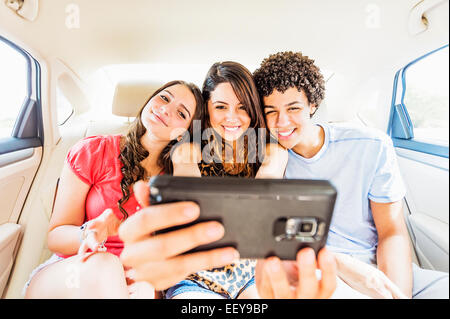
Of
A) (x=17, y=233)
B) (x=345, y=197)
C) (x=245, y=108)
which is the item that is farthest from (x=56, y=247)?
(x=345, y=197)

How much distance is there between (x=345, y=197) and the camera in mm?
694

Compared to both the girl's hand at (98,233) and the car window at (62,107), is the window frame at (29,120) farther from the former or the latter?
the girl's hand at (98,233)

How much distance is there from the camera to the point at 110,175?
27.3 inches

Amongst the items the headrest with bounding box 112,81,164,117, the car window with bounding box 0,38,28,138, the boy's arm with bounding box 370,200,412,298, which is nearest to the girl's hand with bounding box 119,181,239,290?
the boy's arm with bounding box 370,200,412,298

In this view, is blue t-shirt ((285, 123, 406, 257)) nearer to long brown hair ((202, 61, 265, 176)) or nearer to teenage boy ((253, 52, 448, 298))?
teenage boy ((253, 52, 448, 298))

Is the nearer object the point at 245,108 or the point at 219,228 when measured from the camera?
the point at 219,228

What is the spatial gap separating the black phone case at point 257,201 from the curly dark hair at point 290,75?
1.37ft

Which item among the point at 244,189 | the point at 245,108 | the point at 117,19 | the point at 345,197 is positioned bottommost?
the point at 345,197

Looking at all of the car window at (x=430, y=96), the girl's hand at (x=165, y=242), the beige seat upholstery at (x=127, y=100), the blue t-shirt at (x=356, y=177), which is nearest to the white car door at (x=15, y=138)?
the beige seat upholstery at (x=127, y=100)

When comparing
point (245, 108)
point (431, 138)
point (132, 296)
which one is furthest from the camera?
point (245, 108)

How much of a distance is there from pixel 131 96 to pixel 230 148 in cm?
48

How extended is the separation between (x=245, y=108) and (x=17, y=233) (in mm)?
903

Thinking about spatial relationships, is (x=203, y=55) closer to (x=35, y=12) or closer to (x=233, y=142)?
(x=233, y=142)

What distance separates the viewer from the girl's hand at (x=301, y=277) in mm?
367
